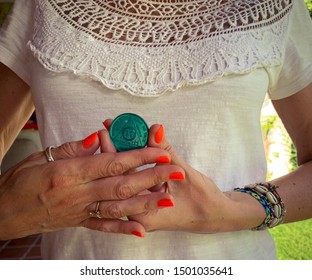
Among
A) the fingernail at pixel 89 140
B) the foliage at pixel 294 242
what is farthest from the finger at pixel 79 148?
the foliage at pixel 294 242

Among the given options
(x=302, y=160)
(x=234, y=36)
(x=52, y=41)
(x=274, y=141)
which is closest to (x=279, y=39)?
(x=234, y=36)

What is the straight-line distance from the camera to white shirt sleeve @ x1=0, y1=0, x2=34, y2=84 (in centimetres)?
67

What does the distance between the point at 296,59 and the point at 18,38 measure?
46 centimetres

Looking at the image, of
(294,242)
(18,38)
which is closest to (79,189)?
(18,38)

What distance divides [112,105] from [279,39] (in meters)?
0.29

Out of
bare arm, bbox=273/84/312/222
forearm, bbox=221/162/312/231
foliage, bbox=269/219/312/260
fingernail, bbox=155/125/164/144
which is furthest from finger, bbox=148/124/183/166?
foliage, bbox=269/219/312/260

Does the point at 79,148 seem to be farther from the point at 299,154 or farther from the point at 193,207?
the point at 299,154

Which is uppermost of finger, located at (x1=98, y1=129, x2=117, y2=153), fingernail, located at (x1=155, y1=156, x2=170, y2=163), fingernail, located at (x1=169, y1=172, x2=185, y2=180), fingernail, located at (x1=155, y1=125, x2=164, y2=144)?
fingernail, located at (x1=155, y1=125, x2=164, y2=144)

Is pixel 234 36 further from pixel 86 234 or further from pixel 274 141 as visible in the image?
pixel 274 141

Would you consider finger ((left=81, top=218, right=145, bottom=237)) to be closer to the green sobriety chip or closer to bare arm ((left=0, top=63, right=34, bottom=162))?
the green sobriety chip

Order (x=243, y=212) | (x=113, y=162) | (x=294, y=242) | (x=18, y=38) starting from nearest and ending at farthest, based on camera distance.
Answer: (x=113, y=162) → (x=243, y=212) → (x=18, y=38) → (x=294, y=242)

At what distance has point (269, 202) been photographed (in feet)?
1.96

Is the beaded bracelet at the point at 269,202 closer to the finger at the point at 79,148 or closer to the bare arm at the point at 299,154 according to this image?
the bare arm at the point at 299,154

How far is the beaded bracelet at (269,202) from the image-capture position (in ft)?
1.95
